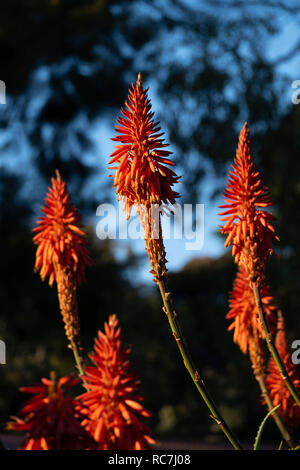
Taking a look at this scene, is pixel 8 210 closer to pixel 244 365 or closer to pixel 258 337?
pixel 244 365

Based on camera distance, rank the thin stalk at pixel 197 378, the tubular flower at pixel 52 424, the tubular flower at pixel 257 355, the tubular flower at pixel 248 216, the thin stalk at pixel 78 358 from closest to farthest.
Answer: the tubular flower at pixel 52 424 < the thin stalk at pixel 197 378 < the tubular flower at pixel 248 216 < the thin stalk at pixel 78 358 < the tubular flower at pixel 257 355

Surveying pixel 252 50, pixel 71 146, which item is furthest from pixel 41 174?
pixel 252 50

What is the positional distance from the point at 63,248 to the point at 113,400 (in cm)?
73

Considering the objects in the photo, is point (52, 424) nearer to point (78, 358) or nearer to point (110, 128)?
point (78, 358)

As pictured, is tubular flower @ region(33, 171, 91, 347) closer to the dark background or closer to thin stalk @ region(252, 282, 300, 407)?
thin stalk @ region(252, 282, 300, 407)

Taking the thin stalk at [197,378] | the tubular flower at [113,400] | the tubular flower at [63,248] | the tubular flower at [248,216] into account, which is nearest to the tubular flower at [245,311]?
the tubular flower at [248,216]

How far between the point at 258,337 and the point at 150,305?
1219 cm

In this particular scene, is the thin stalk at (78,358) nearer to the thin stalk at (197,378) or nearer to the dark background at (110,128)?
the thin stalk at (197,378)

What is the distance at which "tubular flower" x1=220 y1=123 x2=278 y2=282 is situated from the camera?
54.3 inches

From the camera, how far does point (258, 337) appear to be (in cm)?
181

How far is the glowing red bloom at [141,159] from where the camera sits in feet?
4.09

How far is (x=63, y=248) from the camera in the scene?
164cm

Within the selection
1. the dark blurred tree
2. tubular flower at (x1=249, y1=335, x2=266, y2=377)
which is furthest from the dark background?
tubular flower at (x1=249, y1=335, x2=266, y2=377)

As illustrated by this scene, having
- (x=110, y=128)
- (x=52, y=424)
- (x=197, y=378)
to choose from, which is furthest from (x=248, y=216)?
(x=110, y=128)
